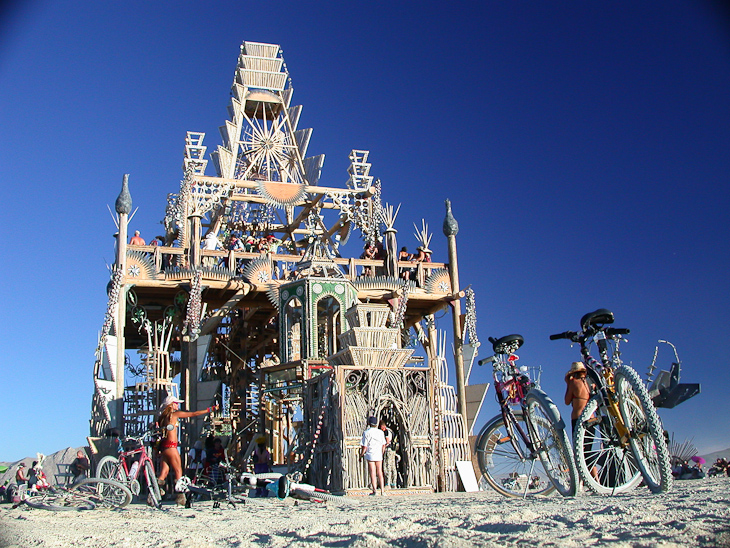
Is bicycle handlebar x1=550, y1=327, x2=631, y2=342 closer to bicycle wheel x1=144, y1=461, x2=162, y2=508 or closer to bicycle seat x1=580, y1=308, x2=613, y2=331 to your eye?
bicycle seat x1=580, y1=308, x2=613, y2=331

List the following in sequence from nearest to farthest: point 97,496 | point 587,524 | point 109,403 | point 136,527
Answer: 1. point 587,524
2. point 136,527
3. point 97,496
4. point 109,403

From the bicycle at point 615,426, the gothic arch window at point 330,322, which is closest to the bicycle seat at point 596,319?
the bicycle at point 615,426

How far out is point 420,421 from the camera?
1181 cm

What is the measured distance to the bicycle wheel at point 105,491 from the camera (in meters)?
8.94

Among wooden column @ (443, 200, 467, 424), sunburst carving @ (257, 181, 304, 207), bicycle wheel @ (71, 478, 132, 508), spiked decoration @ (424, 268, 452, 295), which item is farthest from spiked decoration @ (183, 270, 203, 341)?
bicycle wheel @ (71, 478, 132, 508)

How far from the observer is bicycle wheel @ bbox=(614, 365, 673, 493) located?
19.8 ft

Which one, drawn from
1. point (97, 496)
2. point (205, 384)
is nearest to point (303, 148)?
point (205, 384)

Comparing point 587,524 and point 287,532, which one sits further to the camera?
point 287,532

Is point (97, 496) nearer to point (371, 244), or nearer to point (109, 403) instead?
point (109, 403)

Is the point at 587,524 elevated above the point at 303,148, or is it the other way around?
the point at 303,148

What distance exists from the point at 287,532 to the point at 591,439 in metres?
3.33

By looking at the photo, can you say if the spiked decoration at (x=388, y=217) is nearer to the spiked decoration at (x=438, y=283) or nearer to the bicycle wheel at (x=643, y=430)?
the spiked decoration at (x=438, y=283)

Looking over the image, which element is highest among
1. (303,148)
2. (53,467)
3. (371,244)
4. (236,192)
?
(303,148)

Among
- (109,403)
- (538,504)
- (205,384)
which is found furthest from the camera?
(205,384)
